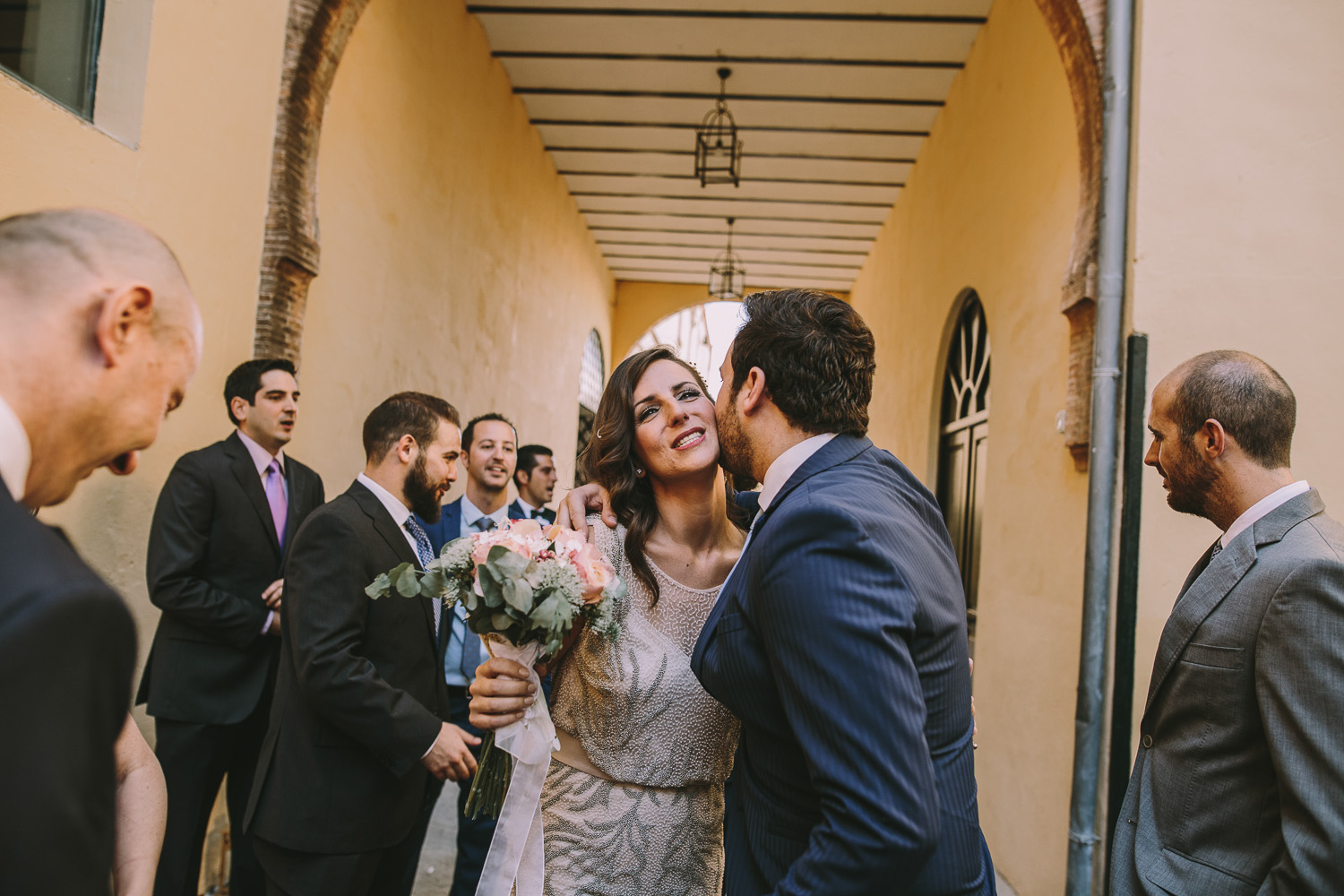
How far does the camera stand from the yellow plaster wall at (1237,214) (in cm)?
385

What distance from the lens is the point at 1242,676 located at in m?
1.94

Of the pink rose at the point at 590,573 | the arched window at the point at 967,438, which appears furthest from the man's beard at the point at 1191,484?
the arched window at the point at 967,438

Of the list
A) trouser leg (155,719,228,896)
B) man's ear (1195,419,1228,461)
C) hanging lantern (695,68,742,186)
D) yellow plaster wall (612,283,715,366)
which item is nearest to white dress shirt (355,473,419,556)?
trouser leg (155,719,228,896)

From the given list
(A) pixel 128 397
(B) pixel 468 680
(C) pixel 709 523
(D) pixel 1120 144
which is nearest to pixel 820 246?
(D) pixel 1120 144

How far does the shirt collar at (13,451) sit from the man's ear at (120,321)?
0.12 m

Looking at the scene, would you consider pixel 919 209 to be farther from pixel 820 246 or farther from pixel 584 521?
pixel 584 521

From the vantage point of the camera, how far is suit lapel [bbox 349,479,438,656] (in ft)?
9.59

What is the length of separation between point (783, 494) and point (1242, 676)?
4.09 feet

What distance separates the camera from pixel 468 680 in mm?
4355

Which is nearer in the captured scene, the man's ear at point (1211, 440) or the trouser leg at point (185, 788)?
the man's ear at point (1211, 440)

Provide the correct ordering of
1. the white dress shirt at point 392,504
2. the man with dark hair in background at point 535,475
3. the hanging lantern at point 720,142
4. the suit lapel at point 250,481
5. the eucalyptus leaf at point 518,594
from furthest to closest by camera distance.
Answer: the hanging lantern at point 720,142, the man with dark hair in background at point 535,475, the suit lapel at point 250,481, the white dress shirt at point 392,504, the eucalyptus leaf at point 518,594

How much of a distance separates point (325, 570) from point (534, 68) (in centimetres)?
778

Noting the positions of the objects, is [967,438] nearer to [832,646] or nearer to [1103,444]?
[1103,444]

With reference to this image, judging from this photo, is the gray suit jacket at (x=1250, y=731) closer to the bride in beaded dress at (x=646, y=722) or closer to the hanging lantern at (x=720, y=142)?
the bride in beaded dress at (x=646, y=722)
